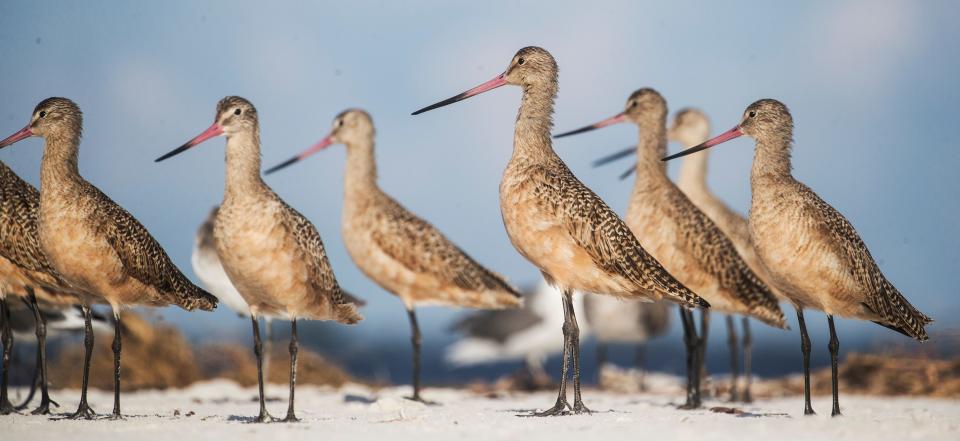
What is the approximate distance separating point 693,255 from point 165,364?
6.99 metres

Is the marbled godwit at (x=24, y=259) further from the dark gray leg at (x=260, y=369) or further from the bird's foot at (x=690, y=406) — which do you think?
the bird's foot at (x=690, y=406)

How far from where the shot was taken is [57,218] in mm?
7801

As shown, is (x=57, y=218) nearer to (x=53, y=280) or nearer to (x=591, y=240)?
(x=53, y=280)

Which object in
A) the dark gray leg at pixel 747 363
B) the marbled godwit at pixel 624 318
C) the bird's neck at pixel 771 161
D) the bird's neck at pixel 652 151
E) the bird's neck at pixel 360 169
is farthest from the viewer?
the marbled godwit at pixel 624 318

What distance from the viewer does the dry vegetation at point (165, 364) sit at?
42.6ft

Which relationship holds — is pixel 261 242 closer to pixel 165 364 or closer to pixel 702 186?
pixel 165 364

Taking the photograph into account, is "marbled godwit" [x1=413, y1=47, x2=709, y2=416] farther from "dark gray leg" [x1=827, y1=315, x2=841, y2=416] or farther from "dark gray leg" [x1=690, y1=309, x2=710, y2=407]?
"dark gray leg" [x1=690, y1=309, x2=710, y2=407]

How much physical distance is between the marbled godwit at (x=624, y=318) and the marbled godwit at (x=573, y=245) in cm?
649

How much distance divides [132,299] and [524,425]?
3359 mm

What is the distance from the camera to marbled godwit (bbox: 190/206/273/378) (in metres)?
12.2

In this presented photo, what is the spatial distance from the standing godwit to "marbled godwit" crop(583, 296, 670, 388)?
1.96 meters

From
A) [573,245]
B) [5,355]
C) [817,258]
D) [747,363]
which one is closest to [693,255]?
[817,258]

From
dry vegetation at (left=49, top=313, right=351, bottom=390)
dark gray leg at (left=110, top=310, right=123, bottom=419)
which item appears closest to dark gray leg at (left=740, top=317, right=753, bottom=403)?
dry vegetation at (left=49, top=313, right=351, bottom=390)

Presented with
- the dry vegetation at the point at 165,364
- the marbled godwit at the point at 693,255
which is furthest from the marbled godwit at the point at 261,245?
the dry vegetation at the point at 165,364
